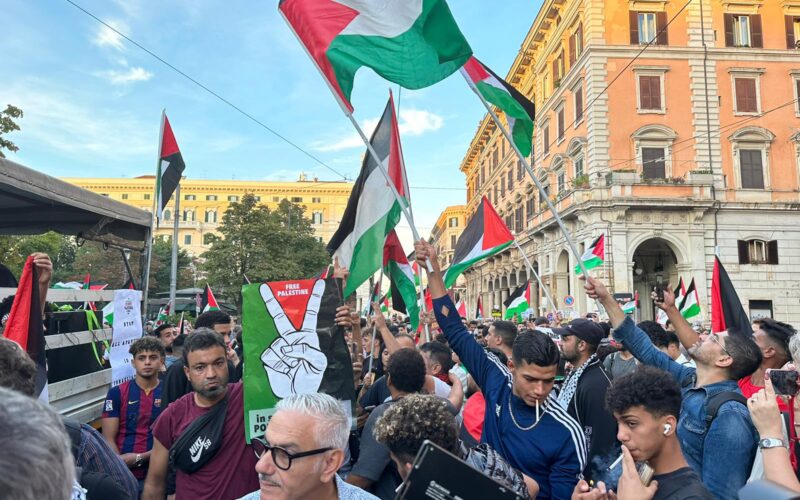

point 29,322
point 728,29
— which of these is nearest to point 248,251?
point 728,29

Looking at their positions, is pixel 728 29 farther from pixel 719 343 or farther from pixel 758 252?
pixel 719 343

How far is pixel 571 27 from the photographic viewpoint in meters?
29.1

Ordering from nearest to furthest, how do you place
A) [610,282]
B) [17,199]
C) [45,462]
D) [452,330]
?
[45,462] < [452,330] < [17,199] < [610,282]

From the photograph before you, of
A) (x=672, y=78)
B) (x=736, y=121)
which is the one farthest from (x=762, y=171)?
(x=672, y=78)

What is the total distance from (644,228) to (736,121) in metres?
7.55

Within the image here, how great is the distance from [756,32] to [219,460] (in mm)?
32532

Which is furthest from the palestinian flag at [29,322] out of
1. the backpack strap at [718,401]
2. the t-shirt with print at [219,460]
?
the backpack strap at [718,401]

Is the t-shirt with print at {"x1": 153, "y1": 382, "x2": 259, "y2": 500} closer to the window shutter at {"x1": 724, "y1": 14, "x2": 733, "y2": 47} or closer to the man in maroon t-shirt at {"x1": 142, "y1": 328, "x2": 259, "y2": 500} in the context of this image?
the man in maroon t-shirt at {"x1": 142, "y1": 328, "x2": 259, "y2": 500}

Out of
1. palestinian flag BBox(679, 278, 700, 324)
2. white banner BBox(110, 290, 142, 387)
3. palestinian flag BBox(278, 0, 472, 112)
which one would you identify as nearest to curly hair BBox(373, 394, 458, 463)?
palestinian flag BBox(278, 0, 472, 112)

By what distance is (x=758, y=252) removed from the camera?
25.4m

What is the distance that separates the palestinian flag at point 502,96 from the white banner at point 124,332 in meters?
4.16

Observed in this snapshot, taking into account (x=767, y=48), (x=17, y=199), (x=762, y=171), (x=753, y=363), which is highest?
(x=767, y=48)

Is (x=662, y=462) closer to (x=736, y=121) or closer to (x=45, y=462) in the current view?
(x=45, y=462)

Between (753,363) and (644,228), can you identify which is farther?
(644,228)
